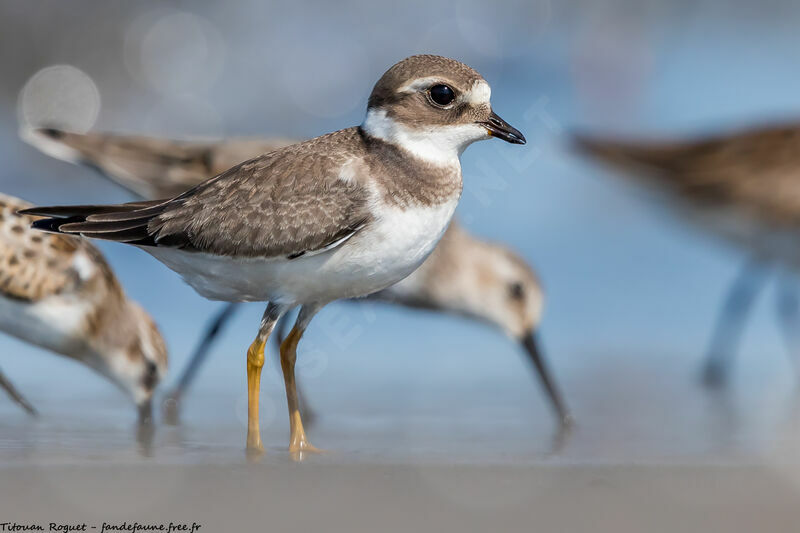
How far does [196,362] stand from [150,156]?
52.6 inches

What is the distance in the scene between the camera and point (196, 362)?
6660 mm

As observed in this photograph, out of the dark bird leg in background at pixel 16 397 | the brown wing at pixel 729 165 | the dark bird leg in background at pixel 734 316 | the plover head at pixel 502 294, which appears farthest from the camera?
the brown wing at pixel 729 165

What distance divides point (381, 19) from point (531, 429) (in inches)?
283

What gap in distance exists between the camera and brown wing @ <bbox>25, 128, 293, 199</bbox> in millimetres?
6891

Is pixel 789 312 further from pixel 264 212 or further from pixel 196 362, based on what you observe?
pixel 264 212

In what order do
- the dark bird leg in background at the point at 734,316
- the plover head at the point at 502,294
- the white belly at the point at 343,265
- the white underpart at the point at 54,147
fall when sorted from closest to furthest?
the white belly at the point at 343,265, the white underpart at the point at 54,147, the plover head at the point at 502,294, the dark bird leg in background at the point at 734,316

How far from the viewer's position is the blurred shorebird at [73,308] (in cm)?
582

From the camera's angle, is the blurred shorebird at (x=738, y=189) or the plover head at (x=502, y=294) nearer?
the plover head at (x=502, y=294)

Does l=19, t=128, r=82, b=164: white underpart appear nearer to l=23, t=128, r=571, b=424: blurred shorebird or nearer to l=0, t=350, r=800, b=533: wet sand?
l=23, t=128, r=571, b=424: blurred shorebird

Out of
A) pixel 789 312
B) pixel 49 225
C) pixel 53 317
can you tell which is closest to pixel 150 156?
pixel 53 317

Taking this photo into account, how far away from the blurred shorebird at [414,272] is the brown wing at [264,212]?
1789 mm

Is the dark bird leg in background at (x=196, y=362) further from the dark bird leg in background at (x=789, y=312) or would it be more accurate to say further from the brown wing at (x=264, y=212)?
the dark bird leg in background at (x=789, y=312)

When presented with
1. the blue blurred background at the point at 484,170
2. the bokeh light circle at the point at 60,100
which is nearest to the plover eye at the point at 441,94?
the blue blurred background at the point at 484,170

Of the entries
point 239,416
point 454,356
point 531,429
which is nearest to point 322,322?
point 454,356
